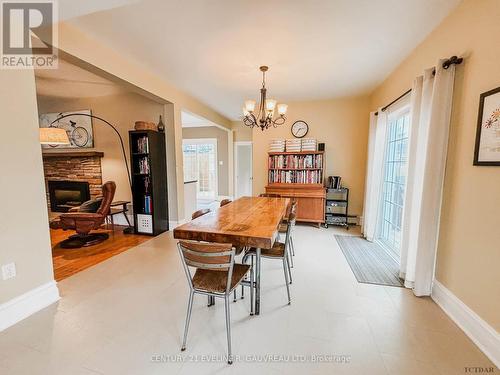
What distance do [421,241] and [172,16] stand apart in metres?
3.03

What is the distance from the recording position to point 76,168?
4707mm

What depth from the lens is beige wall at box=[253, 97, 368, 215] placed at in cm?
453

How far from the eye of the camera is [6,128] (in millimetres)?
1719

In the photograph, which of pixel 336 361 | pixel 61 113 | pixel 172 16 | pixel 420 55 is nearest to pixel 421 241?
pixel 336 361

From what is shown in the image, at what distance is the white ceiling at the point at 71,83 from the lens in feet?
10.7

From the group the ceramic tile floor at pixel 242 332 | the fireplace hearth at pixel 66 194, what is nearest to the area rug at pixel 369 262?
the ceramic tile floor at pixel 242 332

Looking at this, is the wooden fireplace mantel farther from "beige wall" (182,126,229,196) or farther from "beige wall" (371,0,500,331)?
"beige wall" (371,0,500,331)

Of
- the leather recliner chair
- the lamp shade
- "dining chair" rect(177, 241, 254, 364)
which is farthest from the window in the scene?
the lamp shade

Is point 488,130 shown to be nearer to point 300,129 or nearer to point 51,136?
point 300,129

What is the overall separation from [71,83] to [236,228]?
158 inches

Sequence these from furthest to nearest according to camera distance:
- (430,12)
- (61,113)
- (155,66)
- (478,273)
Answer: (61,113) < (155,66) < (430,12) < (478,273)

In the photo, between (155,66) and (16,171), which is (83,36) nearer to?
(155,66)

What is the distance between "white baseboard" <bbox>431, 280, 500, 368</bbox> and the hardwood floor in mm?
3671

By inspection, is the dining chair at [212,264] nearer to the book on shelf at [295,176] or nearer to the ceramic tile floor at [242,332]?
the ceramic tile floor at [242,332]
